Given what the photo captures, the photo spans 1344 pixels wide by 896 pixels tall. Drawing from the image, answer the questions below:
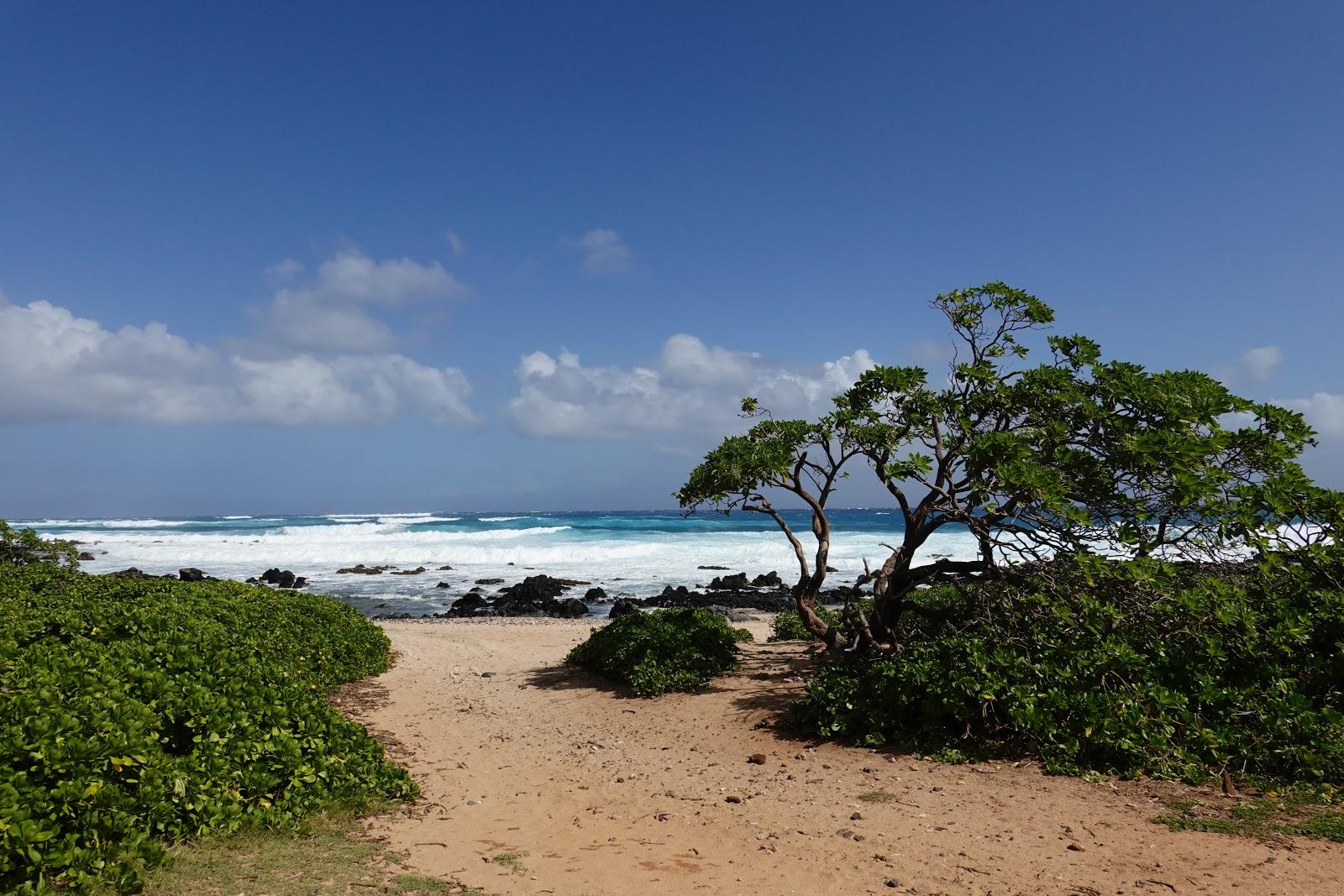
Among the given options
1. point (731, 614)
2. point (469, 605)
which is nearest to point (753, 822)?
point (731, 614)

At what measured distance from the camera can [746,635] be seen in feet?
48.3

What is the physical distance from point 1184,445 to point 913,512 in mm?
3345

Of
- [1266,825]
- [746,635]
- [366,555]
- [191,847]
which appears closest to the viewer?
[191,847]

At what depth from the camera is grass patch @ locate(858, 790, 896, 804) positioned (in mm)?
6672

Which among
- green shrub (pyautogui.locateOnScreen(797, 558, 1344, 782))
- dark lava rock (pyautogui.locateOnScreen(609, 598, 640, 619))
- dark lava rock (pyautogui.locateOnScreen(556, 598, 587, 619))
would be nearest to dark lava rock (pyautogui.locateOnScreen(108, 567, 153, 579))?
dark lava rock (pyautogui.locateOnScreen(556, 598, 587, 619))

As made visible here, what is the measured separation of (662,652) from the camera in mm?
11648

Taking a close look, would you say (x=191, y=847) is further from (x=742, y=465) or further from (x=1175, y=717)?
(x=1175, y=717)

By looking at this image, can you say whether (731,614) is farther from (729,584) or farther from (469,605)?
(469,605)

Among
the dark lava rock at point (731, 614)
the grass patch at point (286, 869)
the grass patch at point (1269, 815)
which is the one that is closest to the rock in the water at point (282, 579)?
the dark lava rock at point (731, 614)

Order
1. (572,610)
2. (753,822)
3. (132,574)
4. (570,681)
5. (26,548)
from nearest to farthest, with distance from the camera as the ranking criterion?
1. (753,822)
2. (570,681)
3. (26,548)
4. (572,610)
5. (132,574)

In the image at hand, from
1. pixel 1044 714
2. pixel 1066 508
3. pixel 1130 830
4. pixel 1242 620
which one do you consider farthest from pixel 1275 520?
pixel 1130 830

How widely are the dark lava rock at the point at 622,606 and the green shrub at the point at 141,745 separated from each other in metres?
16.1

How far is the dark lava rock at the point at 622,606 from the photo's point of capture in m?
24.6

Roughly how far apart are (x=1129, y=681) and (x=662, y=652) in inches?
248
